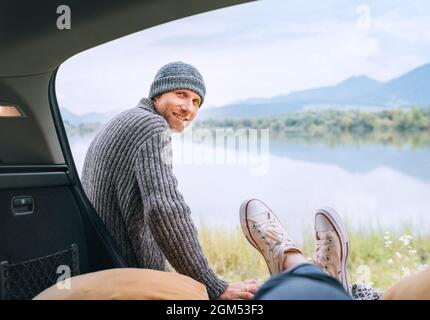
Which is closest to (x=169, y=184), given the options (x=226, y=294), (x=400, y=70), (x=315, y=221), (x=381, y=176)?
(x=226, y=294)

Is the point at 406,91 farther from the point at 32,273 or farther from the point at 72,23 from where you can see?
the point at 32,273

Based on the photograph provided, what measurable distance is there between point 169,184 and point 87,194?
1.26 feet

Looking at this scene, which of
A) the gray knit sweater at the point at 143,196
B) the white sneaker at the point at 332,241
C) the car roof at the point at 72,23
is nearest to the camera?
the car roof at the point at 72,23

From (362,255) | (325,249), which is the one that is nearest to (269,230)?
(325,249)

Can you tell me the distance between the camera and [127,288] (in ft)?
4.36

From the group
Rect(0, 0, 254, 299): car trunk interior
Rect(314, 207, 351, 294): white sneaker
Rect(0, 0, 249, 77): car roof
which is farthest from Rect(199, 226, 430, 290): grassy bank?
Rect(0, 0, 249, 77): car roof

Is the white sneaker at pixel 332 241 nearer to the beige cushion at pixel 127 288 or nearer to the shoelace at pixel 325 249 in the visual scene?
the shoelace at pixel 325 249

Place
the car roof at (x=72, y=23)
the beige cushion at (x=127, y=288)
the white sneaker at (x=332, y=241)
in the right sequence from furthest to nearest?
the white sneaker at (x=332, y=241) → the car roof at (x=72, y=23) → the beige cushion at (x=127, y=288)

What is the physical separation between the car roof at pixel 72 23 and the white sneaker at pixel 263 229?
0.62 metres

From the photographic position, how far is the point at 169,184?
66.8 inches

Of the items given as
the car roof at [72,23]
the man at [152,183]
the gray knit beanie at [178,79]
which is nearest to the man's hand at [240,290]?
the man at [152,183]

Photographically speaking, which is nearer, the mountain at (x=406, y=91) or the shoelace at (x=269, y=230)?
the mountain at (x=406, y=91)

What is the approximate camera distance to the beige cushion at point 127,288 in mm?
1318

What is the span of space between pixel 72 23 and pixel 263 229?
0.83 metres
